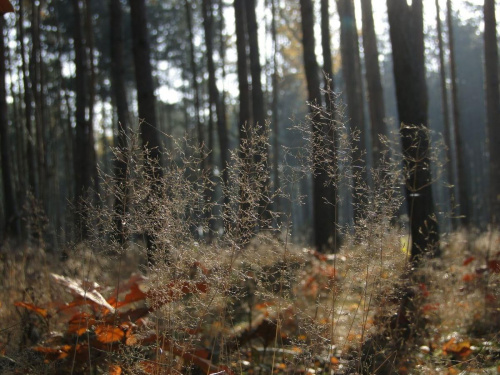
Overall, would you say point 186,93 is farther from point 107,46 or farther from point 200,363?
point 200,363

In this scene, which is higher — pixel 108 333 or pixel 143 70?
pixel 143 70

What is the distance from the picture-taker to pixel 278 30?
2019 centimetres

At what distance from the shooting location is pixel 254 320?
5.71m

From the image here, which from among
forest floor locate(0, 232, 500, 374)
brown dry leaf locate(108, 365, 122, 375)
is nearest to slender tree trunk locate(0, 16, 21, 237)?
forest floor locate(0, 232, 500, 374)

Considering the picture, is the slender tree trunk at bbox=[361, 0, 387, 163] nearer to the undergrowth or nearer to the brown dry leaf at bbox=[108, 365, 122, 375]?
the undergrowth

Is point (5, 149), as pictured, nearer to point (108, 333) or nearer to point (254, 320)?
point (254, 320)

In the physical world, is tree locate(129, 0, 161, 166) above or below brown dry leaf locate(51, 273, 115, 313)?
above

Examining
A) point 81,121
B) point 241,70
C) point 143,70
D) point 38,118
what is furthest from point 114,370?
point 241,70

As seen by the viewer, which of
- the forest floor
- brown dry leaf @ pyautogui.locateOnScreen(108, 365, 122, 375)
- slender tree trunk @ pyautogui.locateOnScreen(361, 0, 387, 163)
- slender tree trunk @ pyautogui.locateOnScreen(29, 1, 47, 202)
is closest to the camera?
the forest floor

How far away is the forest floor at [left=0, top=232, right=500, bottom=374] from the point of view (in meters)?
2.85

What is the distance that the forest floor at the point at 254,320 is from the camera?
2.85 meters

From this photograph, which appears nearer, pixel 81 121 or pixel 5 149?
pixel 81 121

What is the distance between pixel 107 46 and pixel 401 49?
21.0 metres

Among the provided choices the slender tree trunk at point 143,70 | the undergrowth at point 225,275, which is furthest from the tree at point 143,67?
the undergrowth at point 225,275
